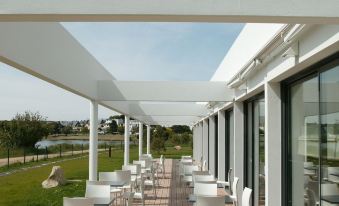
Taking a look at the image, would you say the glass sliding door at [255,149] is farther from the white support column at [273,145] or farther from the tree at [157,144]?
the tree at [157,144]

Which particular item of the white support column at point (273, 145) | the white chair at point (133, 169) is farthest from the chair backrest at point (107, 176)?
the white support column at point (273, 145)

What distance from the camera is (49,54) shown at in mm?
6297

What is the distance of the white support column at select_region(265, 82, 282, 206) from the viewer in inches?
266

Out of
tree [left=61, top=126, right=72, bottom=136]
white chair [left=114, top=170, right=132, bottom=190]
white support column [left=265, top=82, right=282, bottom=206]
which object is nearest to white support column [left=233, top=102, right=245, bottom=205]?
white chair [left=114, top=170, right=132, bottom=190]

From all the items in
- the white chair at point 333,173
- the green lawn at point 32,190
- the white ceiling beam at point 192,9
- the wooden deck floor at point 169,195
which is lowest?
the green lawn at point 32,190

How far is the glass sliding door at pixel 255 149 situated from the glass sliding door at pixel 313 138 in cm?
177

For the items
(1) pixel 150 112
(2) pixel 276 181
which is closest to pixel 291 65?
(2) pixel 276 181

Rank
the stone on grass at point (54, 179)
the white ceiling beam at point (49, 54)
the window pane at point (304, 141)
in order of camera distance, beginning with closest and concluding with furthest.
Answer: the white ceiling beam at point (49, 54)
the window pane at point (304, 141)
the stone on grass at point (54, 179)

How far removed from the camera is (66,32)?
714cm

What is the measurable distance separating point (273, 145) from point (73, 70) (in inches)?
133

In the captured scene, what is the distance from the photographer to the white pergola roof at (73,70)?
16.7ft

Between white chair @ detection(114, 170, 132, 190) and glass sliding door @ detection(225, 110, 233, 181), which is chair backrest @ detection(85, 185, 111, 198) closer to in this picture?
white chair @ detection(114, 170, 132, 190)

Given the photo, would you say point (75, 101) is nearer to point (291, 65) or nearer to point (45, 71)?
point (45, 71)

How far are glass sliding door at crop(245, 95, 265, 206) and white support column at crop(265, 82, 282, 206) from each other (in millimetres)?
1384
